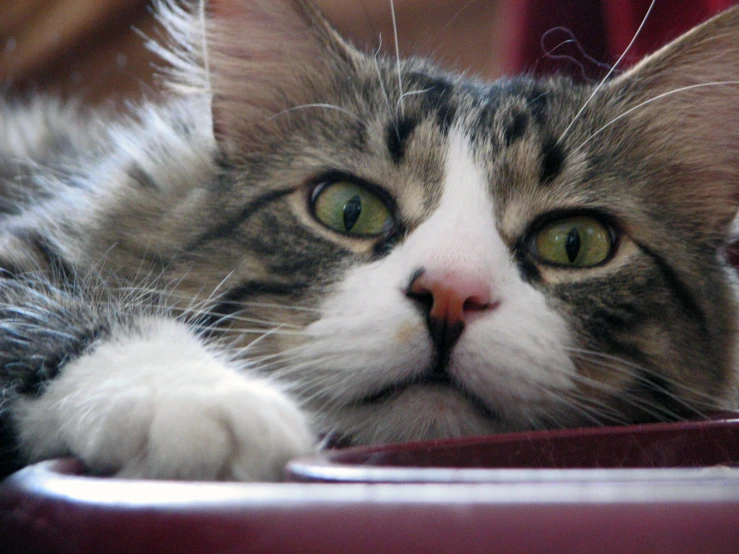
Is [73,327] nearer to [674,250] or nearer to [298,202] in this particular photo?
[298,202]

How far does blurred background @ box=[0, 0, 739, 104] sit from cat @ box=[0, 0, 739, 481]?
1.58 ft

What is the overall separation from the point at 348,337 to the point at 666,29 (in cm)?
119

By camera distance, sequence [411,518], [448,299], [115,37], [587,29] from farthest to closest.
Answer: [115,37] < [587,29] < [448,299] < [411,518]

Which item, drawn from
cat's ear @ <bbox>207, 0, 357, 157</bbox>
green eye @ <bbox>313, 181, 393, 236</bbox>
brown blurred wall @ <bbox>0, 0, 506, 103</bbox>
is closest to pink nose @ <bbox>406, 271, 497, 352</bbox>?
green eye @ <bbox>313, 181, 393, 236</bbox>

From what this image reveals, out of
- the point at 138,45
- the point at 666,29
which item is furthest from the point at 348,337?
the point at 138,45

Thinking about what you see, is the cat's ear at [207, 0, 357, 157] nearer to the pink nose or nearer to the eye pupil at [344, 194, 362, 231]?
the eye pupil at [344, 194, 362, 231]

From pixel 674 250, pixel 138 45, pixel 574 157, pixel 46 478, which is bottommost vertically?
pixel 46 478

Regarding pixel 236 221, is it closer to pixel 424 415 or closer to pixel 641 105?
pixel 424 415

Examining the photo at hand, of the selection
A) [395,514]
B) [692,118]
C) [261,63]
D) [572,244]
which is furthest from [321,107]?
[395,514]

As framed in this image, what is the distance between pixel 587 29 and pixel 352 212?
3.43 feet

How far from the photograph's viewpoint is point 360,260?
0.86m

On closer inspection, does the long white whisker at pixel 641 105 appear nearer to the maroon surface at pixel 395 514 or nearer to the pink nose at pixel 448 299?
the pink nose at pixel 448 299

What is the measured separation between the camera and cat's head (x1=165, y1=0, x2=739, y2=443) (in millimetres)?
771

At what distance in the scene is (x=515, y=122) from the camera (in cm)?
100
